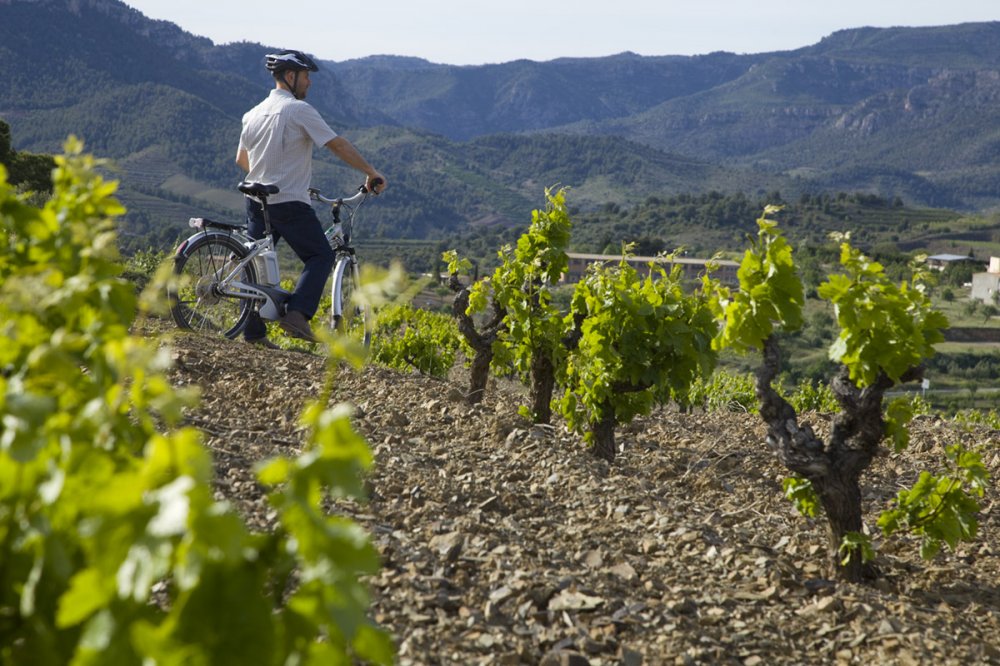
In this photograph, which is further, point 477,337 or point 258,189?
point 477,337

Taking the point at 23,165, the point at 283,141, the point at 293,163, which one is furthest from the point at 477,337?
the point at 23,165

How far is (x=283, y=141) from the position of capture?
6418 mm

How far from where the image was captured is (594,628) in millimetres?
3006

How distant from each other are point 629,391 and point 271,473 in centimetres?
412

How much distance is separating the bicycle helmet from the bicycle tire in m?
1.14

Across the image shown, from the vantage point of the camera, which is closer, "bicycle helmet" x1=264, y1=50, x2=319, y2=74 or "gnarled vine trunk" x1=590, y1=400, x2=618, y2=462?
"gnarled vine trunk" x1=590, y1=400, x2=618, y2=462

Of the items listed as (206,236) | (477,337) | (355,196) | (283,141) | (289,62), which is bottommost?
(477,337)

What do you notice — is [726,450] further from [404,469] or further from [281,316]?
[281,316]

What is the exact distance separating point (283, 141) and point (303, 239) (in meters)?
0.66

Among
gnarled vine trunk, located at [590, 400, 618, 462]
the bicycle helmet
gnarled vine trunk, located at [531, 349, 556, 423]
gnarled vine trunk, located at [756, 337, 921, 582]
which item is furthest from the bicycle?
gnarled vine trunk, located at [756, 337, 921, 582]

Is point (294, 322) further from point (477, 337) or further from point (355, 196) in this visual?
point (477, 337)

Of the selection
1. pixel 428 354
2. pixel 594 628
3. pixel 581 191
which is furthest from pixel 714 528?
pixel 581 191

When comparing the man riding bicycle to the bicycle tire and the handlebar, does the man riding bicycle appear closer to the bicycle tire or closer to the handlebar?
the handlebar

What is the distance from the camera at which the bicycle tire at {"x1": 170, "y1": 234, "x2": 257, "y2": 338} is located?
6.55 m
